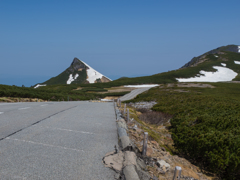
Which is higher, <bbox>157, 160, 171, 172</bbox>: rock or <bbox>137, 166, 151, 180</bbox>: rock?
<bbox>137, 166, 151, 180</bbox>: rock

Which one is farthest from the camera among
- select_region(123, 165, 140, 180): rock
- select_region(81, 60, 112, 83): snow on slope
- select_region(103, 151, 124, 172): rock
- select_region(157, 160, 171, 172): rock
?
select_region(81, 60, 112, 83): snow on slope

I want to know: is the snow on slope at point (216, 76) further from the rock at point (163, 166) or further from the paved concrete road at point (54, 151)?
the rock at point (163, 166)

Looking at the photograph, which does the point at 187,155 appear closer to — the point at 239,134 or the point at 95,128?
the point at 239,134

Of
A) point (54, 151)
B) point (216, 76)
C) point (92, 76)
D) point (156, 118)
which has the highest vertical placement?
point (92, 76)

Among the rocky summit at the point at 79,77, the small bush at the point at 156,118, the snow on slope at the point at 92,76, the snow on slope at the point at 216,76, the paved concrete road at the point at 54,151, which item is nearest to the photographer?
the paved concrete road at the point at 54,151

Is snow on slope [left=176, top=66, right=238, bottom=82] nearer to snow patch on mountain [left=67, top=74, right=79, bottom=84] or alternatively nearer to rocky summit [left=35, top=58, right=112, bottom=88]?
rocky summit [left=35, top=58, right=112, bottom=88]

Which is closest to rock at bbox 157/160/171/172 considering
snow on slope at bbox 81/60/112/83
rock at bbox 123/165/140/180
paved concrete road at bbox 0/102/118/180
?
rock at bbox 123/165/140/180

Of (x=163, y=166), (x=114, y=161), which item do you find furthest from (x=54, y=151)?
(x=163, y=166)

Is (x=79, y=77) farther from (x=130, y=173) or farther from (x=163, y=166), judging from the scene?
(x=130, y=173)

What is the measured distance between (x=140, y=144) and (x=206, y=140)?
2.71 meters

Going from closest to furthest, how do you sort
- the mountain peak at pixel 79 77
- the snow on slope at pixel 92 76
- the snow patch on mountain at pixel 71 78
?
1. the mountain peak at pixel 79 77
2. the snow on slope at pixel 92 76
3. the snow patch on mountain at pixel 71 78

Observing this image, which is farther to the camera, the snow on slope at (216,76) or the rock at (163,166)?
the snow on slope at (216,76)

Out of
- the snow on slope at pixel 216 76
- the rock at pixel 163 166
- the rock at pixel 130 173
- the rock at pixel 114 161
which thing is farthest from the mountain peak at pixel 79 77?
the rock at pixel 130 173

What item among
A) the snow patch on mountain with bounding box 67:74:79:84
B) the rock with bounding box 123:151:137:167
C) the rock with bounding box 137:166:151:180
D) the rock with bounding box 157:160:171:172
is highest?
the snow patch on mountain with bounding box 67:74:79:84
